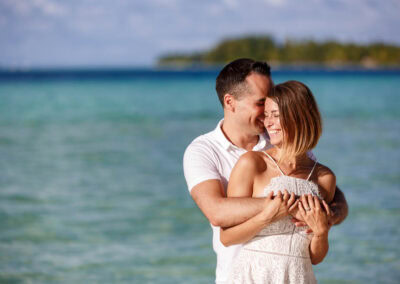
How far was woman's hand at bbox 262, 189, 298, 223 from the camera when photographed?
8.41 ft

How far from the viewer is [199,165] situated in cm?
296

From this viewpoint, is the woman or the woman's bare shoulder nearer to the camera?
the woman

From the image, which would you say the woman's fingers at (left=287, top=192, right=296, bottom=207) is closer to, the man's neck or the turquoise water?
the man's neck

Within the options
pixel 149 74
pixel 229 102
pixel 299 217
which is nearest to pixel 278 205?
pixel 299 217

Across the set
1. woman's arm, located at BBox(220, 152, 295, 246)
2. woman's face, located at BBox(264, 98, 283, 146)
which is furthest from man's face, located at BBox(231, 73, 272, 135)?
woman's arm, located at BBox(220, 152, 295, 246)

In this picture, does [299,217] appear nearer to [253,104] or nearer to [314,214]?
[314,214]

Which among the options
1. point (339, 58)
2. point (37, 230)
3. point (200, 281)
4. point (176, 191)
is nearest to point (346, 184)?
point (176, 191)

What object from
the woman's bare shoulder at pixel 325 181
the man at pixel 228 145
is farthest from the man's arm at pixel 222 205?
the woman's bare shoulder at pixel 325 181

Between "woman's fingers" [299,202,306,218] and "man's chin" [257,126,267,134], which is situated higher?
"man's chin" [257,126,267,134]

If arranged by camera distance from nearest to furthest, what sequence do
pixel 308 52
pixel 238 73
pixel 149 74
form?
pixel 238 73 → pixel 149 74 → pixel 308 52

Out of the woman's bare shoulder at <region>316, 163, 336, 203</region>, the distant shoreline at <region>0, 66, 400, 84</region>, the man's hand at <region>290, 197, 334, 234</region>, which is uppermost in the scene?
the distant shoreline at <region>0, 66, 400, 84</region>

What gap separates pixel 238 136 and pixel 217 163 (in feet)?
0.75

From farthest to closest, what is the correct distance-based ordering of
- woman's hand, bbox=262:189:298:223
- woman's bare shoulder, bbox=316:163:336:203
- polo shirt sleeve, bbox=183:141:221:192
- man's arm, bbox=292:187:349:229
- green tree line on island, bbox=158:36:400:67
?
green tree line on island, bbox=158:36:400:67, polo shirt sleeve, bbox=183:141:221:192, woman's bare shoulder, bbox=316:163:336:203, man's arm, bbox=292:187:349:229, woman's hand, bbox=262:189:298:223

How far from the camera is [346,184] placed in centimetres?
990
